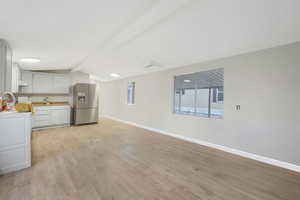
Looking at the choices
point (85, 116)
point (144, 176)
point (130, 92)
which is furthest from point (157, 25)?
point (85, 116)

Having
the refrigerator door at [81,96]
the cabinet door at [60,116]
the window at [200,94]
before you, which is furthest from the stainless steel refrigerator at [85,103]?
the window at [200,94]

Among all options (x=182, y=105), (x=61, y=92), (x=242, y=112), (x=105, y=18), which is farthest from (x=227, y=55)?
(x=61, y=92)

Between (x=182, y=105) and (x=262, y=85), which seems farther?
(x=182, y=105)

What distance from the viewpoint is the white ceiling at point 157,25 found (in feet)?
6.28

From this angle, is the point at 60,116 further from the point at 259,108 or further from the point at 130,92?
the point at 259,108

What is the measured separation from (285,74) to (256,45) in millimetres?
733

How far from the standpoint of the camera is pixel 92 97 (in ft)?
21.4

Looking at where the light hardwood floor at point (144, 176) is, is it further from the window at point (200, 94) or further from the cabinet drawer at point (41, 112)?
the cabinet drawer at point (41, 112)

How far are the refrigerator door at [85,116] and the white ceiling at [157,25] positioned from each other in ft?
10.2

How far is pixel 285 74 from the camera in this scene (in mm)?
2721

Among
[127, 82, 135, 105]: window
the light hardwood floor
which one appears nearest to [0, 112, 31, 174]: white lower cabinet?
the light hardwood floor

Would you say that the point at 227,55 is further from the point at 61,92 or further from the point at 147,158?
the point at 61,92

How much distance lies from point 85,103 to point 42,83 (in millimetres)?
1752

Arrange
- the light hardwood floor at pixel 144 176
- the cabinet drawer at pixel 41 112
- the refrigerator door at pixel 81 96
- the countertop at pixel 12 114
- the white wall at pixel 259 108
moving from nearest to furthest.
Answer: the light hardwood floor at pixel 144 176
the countertop at pixel 12 114
the white wall at pixel 259 108
the cabinet drawer at pixel 41 112
the refrigerator door at pixel 81 96
